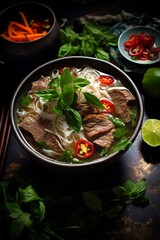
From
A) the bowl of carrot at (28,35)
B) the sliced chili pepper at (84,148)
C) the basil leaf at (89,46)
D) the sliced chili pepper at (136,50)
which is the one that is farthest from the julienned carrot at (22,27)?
the sliced chili pepper at (84,148)

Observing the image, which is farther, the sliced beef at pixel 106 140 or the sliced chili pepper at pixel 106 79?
the sliced chili pepper at pixel 106 79

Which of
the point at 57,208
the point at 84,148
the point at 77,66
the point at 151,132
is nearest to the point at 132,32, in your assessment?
the point at 77,66

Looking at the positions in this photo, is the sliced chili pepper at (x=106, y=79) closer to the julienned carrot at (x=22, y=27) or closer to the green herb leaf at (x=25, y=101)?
the green herb leaf at (x=25, y=101)

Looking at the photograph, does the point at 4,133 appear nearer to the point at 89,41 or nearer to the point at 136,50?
the point at 89,41

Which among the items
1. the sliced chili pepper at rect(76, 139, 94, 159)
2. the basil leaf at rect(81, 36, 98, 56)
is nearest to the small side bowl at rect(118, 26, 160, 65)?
the basil leaf at rect(81, 36, 98, 56)

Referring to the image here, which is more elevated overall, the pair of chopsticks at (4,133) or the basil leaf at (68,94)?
the basil leaf at (68,94)

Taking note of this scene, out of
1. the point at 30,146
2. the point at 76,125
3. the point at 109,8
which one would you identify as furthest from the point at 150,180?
the point at 109,8

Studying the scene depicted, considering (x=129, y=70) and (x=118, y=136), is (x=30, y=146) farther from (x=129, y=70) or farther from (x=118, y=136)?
(x=129, y=70)

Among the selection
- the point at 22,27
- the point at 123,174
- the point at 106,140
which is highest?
the point at 22,27
